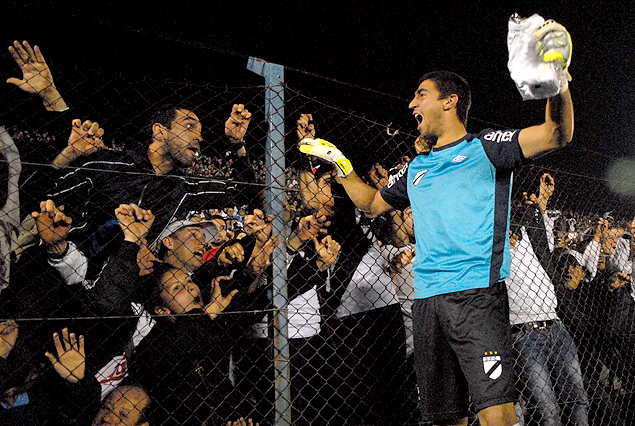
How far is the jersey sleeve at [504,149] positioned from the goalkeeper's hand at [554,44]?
14.8 inches

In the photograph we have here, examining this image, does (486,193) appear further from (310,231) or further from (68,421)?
(68,421)

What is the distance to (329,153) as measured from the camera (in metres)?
2.30

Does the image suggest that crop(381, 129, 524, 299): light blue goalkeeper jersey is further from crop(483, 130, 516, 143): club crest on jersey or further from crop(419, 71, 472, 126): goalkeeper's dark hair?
crop(419, 71, 472, 126): goalkeeper's dark hair

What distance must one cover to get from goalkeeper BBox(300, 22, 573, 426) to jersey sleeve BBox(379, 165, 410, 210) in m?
0.10

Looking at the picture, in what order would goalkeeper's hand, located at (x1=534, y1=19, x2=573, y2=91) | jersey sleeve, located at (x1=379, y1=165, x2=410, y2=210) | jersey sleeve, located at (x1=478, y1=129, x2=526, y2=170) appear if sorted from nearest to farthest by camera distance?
goalkeeper's hand, located at (x1=534, y1=19, x2=573, y2=91), jersey sleeve, located at (x1=478, y1=129, x2=526, y2=170), jersey sleeve, located at (x1=379, y1=165, x2=410, y2=210)

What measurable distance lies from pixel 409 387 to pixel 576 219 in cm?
229

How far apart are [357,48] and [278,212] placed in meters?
2.99

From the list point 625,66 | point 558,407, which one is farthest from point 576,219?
point 625,66

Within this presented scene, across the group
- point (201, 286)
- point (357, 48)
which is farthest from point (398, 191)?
point (357, 48)

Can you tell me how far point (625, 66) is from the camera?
5.96 meters

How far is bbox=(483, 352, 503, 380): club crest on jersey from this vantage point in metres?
1.55

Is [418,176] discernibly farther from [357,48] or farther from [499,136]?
[357,48]

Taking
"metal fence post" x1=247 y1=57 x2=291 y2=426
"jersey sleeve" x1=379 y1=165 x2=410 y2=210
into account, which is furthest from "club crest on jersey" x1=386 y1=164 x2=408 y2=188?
"metal fence post" x1=247 y1=57 x2=291 y2=426

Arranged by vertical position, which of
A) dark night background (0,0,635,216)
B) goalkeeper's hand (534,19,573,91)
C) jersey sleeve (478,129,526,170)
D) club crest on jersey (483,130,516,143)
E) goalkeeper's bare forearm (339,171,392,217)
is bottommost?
goalkeeper's bare forearm (339,171,392,217)
